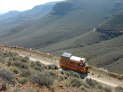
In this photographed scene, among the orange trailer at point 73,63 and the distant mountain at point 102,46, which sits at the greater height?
the orange trailer at point 73,63

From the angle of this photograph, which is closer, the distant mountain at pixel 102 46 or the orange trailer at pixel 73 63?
the orange trailer at pixel 73 63

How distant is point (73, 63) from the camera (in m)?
23.0

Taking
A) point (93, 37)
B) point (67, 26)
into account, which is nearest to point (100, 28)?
point (93, 37)

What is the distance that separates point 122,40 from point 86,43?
21.6 metres

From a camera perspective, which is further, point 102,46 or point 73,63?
point 102,46

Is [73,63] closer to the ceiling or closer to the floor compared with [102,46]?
closer to the ceiling

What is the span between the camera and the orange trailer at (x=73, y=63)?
22.7 m

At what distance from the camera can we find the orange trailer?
892 inches

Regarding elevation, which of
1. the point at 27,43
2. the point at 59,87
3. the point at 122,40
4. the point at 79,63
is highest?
the point at 59,87

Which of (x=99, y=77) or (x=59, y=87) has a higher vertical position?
(x=59, y=87)

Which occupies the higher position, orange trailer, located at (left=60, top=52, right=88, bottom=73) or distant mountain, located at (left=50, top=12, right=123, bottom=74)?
orange trailer, located at (left=60, top=52, right=88, bottom=73)

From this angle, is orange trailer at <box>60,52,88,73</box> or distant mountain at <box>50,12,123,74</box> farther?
distant mountain at <box>50,12,123,74</box>

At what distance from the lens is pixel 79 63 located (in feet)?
74.2

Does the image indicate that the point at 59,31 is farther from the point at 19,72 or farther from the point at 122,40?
the point at 19,72
